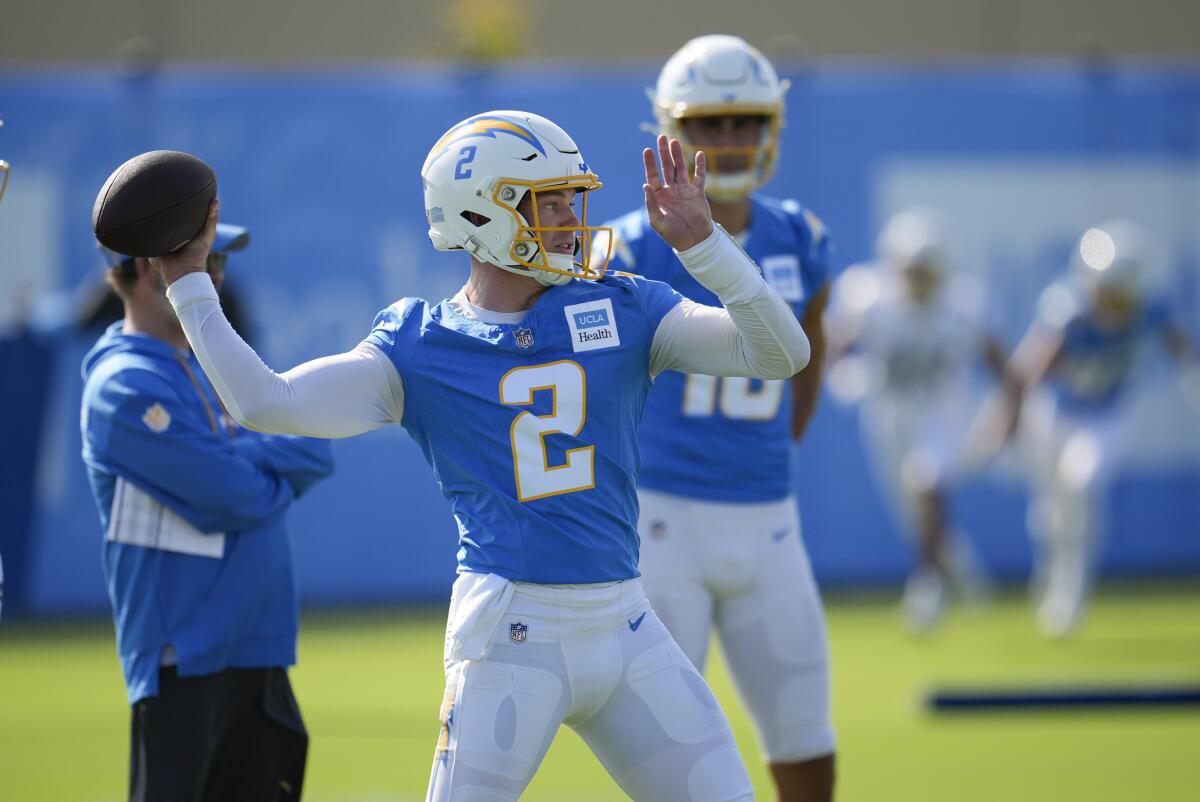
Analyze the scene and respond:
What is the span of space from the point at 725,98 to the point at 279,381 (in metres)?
1.95

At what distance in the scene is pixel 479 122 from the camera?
3.53 m

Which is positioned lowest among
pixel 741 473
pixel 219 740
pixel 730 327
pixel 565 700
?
pixel 219 740

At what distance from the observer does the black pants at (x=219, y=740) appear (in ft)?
12.4

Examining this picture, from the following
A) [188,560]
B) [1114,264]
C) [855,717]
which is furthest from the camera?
[1114,264]

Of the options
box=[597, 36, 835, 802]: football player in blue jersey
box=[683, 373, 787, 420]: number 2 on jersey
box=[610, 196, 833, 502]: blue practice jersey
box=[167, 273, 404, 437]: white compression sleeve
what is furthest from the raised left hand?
box=[683, 373, 787, 420]: number 2 on jersey

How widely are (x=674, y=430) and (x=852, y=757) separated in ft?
8.21

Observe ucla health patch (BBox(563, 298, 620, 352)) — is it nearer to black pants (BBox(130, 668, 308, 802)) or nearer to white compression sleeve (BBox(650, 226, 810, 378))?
white compression sleeve (BBox(650, 226, 810, 378))

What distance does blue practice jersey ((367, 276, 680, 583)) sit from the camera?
3.37 m

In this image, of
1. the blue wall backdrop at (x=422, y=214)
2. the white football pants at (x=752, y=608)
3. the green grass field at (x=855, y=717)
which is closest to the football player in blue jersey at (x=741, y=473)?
the white football pants at (x=752, y=608)

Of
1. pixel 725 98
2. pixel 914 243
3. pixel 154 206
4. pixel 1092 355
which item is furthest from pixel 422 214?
pixel 154 206

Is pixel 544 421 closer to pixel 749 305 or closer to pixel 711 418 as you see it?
pixel 749 305

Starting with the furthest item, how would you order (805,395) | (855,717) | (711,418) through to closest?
1. (855,717)
2. (805,395)
3. (711,418)

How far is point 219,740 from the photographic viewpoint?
156 inches

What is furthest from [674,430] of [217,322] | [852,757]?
[852,757]
